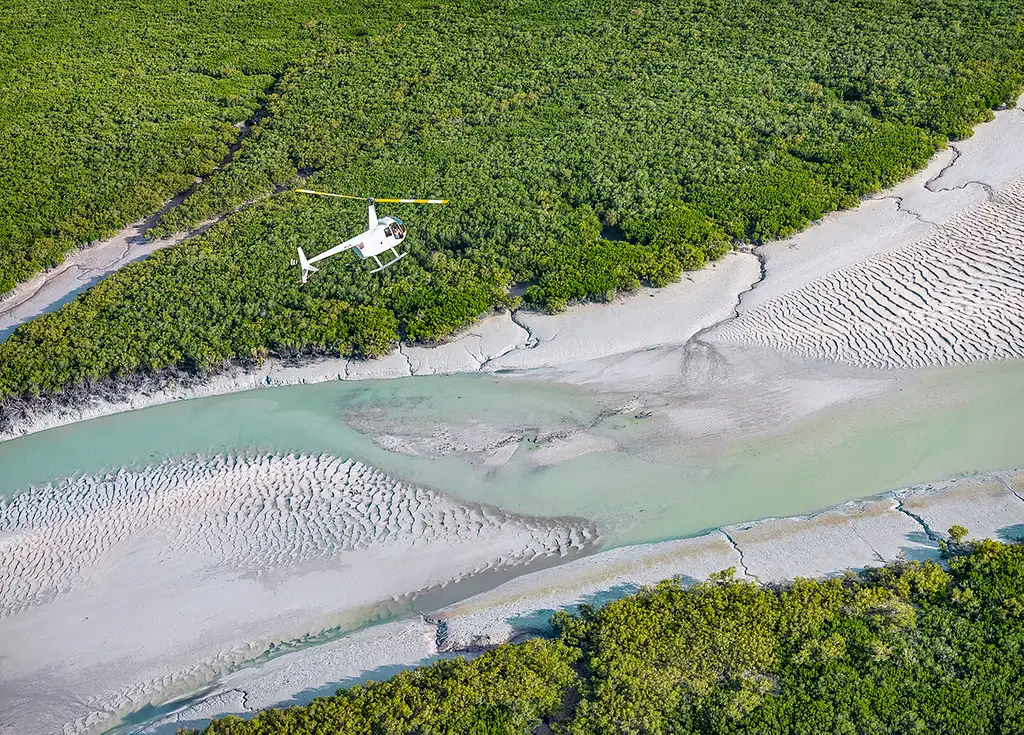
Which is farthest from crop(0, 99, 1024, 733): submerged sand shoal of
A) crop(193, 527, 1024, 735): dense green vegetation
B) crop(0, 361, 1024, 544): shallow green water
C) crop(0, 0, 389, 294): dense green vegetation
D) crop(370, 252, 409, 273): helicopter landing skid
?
crop(0, 0, 389, 294): dense green vegetation

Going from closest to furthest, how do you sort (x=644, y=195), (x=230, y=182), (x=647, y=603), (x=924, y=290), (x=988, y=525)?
1. (x=647, y=603)
2. (x=988, y=525)
3. (x=924, y=290)
4. (x=644, y=195)
5. (x=230, y=182)

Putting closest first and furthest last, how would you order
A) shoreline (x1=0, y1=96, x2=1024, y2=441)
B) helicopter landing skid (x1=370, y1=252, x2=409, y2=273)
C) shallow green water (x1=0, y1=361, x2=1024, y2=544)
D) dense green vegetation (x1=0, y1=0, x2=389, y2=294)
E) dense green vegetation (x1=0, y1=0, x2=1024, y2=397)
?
shallow green water (x1=0, y1=361, x2=1024, y2=544), shoreline (x1=0, y1=96, x2=1024, y2=441), dense green vegetation (x1=0, y1=0, x2=1024, y2=397), helicopter landing skid (x1=370, y1=252, x2=409, y2=273), dense green vegetation (x1=0, y1=0, x2=389, y2=294)

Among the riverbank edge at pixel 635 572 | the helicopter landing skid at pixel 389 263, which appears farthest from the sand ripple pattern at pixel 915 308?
the helicopter landing skid at pixel 389 263

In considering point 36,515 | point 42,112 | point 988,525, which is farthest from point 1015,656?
point 42,112

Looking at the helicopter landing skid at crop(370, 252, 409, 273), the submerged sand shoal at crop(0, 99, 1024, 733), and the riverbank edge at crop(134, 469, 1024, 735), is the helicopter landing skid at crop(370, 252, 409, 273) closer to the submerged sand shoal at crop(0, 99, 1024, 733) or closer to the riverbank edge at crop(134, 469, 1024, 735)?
the submerged sand shoal at crop(0, 99, 1024, 733)

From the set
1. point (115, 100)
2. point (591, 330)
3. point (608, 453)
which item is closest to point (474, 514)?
point (608, 453)

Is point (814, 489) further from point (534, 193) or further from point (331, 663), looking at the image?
point (534, 193)
